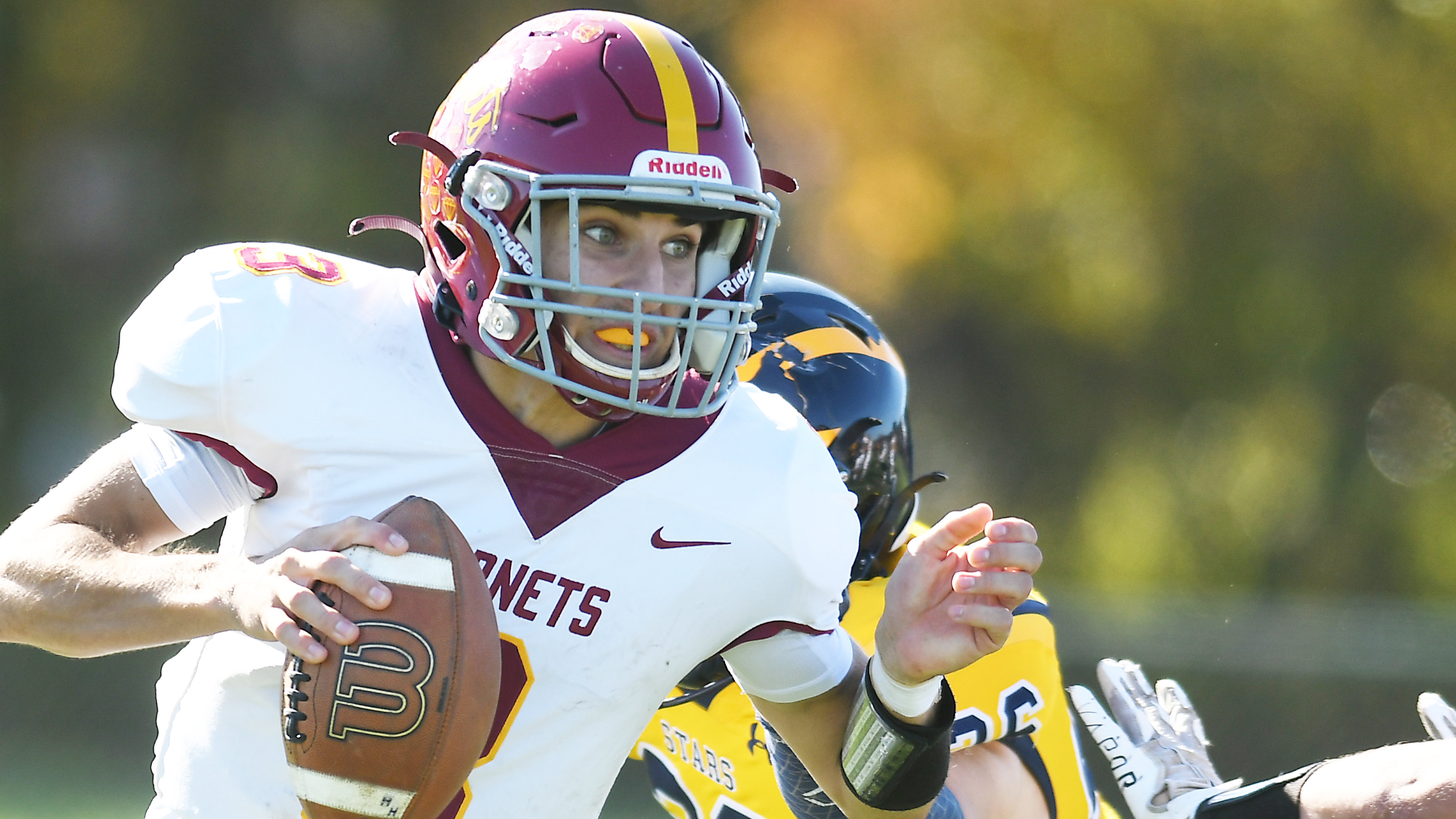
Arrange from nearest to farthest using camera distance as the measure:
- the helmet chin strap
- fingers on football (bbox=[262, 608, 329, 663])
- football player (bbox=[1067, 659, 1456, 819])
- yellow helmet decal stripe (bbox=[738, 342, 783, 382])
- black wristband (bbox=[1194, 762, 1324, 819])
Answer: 1. fingers on football (bbox=[262, 608, 329, 663])
2. the helmet chin strap
3. football player (bbox=[1067, 659, 1456, 819])
4. black wristband (bbox=[1194, 762, 1324, 819])
5. yellow helmet decal stripe (bbox=[738, 342, 783, 382])

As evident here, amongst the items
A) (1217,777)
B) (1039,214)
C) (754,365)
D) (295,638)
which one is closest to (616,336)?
(295,638)

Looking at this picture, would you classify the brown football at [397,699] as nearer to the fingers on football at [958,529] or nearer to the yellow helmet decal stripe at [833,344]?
the fingers on football at [958,529]

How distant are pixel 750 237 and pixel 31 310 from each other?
9.65 meters

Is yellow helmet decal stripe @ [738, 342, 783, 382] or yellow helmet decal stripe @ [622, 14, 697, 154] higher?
yellow helmet decal stripe @ [622, 14, 697, 154]

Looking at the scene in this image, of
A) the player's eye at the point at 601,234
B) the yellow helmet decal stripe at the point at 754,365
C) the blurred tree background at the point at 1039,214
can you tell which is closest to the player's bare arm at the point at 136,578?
the player's eye at the point at 601,234

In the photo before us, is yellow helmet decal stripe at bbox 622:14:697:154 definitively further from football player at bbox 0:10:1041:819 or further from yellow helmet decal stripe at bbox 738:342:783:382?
yellow helmet decal stripe at bbox 738:342:783:382

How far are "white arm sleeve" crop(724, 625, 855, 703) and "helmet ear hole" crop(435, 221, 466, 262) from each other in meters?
0.68

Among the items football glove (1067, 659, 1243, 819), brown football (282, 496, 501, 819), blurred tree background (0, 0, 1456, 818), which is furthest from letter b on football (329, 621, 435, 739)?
blurred tree background (0, 0, 1456, 818)

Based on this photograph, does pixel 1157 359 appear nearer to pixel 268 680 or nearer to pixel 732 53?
pixel 732 53

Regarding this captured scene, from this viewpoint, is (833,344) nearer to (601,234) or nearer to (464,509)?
(601,234)

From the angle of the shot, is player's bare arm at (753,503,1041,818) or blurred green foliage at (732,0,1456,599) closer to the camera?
player's bare arm at (753,503,1041,818)

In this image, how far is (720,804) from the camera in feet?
9.41

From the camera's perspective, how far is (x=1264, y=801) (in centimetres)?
261

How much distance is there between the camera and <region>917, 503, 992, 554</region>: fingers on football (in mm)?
1960
